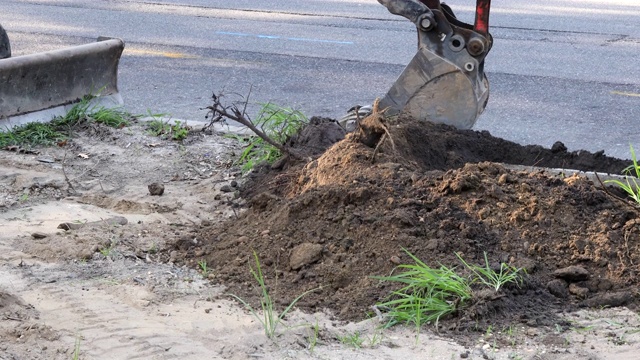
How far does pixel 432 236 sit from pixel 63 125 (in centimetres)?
346

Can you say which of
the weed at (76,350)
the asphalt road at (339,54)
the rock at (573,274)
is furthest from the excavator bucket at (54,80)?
the rock at (573,274)

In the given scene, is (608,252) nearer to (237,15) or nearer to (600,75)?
(600,75)

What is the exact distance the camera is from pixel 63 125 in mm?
6742

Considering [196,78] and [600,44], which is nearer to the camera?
[196,78]

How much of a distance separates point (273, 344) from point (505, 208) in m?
1.44

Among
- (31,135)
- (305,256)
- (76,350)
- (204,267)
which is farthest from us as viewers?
(31,135)

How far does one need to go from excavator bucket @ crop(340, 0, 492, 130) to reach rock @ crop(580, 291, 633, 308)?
76.4 inches

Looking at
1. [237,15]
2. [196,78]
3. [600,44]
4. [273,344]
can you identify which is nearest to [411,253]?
[273,344]

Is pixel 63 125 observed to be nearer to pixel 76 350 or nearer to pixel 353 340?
pixel 76 350

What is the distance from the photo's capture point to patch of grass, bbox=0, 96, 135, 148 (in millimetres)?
6344

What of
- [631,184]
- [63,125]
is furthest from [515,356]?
[63,125]

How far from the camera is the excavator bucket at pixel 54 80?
6488 mm

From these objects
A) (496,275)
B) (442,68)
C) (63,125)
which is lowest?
(63,125)

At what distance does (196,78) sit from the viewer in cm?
917
